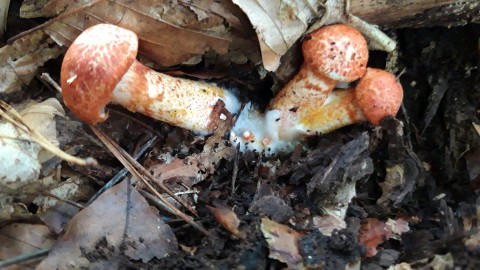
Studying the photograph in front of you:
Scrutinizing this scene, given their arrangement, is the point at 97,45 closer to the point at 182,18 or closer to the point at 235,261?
the point at 182,18

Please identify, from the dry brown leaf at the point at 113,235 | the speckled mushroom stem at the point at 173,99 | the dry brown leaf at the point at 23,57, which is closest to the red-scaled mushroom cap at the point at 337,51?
the speckled mushroom stem at the point at 173,99

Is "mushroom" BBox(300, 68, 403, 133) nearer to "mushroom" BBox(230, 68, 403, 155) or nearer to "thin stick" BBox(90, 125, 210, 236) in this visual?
"mushroom" BBox(230, 68, 403, 155)

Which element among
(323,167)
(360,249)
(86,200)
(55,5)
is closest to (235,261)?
(360,249)

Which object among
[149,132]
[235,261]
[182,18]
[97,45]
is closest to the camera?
[235,261]

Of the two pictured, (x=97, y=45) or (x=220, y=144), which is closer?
(x=97, y=45)

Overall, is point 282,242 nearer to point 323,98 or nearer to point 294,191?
point 294,191

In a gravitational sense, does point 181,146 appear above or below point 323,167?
below

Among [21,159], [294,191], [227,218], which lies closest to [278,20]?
[294,191]
